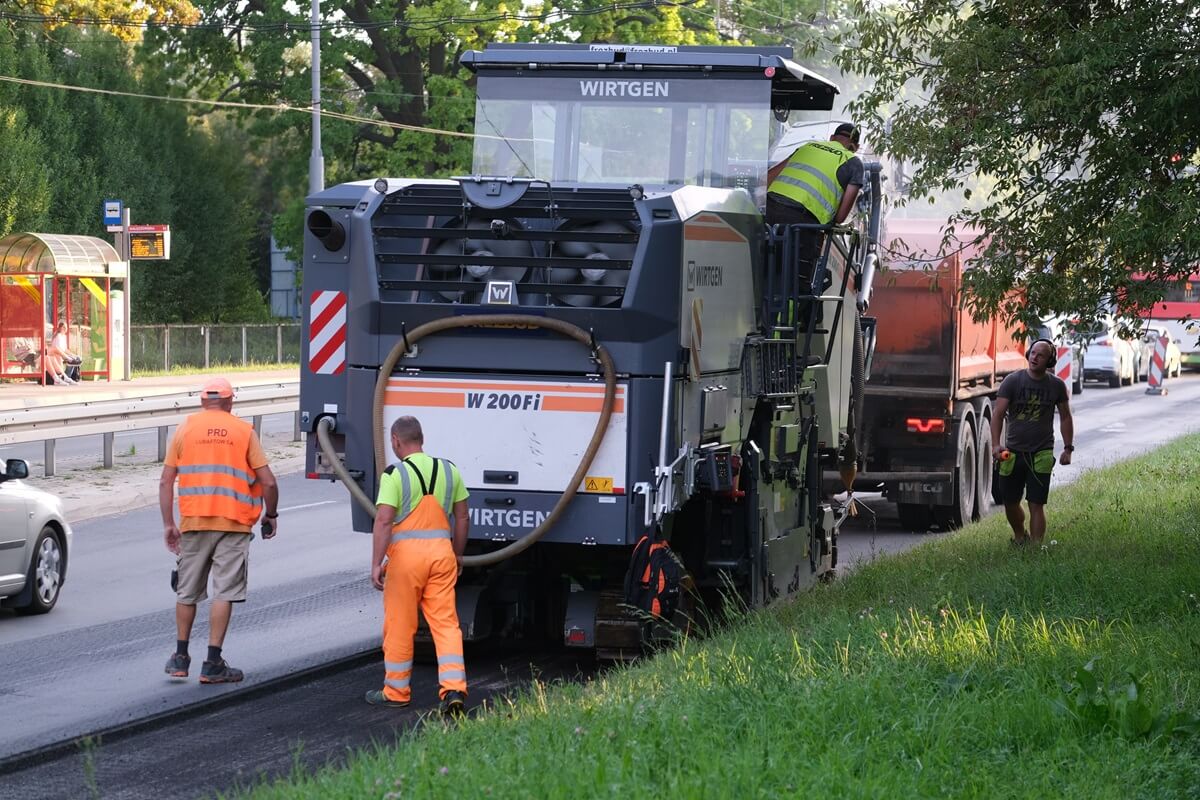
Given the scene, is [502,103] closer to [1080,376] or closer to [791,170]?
[791,170]

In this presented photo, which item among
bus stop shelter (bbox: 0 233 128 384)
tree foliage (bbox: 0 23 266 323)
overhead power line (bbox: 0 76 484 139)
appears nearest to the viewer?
bus stop shelter (bbox: 0 233 128 384)

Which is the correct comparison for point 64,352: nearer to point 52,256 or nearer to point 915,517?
point 52,256

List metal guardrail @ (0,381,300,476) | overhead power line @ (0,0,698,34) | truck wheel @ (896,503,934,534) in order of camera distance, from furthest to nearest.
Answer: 1. overhead power line @ (0,0,698,34)
2. metal guardrail @ (0,381,300,476)
3. truck wheel @ (896,503,934,534)

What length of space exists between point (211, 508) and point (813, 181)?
4.25 meters

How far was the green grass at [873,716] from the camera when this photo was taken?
6.05m

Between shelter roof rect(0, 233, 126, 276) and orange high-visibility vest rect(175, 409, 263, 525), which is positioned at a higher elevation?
shelter roof rect(0, 233, 126, 276)

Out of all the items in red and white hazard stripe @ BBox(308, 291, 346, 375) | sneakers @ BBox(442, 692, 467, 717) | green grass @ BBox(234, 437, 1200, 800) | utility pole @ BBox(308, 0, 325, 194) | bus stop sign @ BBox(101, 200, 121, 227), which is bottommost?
sneakers @ BBox(442, 692, 467, 717)

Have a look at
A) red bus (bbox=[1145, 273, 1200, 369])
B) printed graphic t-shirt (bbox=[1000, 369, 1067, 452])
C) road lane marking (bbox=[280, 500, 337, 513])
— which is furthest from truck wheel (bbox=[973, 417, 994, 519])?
road lane marking (bbox=[280, 500, 337, 513])

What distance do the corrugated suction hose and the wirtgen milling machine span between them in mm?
15

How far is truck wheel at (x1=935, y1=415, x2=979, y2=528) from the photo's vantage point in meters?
17.0

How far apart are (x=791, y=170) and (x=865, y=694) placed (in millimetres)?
4505

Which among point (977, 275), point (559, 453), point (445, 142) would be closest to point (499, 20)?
point (445, 142)

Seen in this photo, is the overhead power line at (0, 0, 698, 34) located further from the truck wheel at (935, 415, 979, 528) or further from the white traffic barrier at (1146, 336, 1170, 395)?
the truck wheel at (935, 415, 979, 528)

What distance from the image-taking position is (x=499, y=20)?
41.0m
